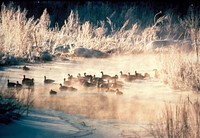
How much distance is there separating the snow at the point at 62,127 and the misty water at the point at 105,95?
457 mm

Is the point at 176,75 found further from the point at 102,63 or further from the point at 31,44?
the point at 31,44

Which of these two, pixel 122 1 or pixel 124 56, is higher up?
pixel 122 1

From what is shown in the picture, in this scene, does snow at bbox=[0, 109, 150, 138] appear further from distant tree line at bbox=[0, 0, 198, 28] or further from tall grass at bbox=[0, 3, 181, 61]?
distant tree line at bbox=[0, 0, 198, 28]

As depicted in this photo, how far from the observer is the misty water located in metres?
8.06

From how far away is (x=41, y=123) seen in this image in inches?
267

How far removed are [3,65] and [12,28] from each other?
2.14 meters

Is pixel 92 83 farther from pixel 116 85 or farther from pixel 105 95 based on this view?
pixel 105 95

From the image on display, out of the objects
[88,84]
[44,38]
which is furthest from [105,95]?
[44,38]

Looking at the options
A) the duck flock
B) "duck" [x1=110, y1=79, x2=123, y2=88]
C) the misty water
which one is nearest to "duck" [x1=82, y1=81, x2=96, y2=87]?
the duck flock

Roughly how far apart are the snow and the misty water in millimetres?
457

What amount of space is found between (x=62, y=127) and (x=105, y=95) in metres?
3.52

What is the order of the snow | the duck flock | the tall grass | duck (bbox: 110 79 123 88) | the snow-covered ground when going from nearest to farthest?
the snow < the snow-covered ground < the duck flock < duck (bbox: 110 79 123 88) < the tall grass

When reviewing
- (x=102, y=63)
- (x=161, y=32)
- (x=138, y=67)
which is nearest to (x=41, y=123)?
(x=138, y=67)

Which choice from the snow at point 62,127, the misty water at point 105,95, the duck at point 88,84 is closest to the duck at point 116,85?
the misty water at point 105,95
